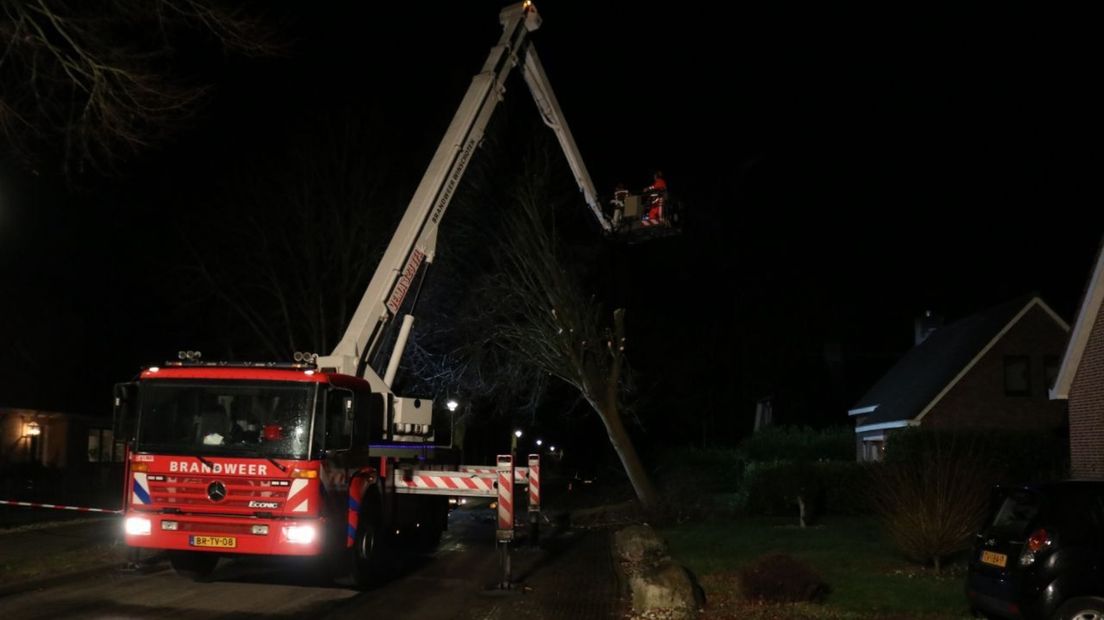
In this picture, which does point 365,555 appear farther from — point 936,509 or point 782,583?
point 936,509

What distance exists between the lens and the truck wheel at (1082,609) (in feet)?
26.5

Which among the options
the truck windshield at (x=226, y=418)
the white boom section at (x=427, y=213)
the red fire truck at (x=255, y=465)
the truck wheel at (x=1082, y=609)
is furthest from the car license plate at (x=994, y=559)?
the white boom section at (x=427, y=213)

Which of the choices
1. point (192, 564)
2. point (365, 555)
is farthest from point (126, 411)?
point (365, 555)

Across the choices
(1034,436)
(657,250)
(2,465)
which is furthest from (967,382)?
(2,465)

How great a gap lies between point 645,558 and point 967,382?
62.0 ft

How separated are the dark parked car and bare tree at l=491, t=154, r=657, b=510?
15.5 meters

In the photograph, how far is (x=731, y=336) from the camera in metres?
43.9

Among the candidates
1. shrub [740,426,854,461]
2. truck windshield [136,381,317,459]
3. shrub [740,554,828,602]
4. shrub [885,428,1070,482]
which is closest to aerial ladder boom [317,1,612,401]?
truck windshield [136,381,317,459]

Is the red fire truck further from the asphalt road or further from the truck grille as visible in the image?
the asphalt road

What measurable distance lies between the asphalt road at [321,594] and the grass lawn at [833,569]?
1487 mm

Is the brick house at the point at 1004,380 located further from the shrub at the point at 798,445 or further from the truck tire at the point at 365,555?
the truck tire at the point at 365,555

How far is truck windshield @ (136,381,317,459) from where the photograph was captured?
1173cm

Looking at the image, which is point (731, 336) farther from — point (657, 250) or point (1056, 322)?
point (1056, 322)

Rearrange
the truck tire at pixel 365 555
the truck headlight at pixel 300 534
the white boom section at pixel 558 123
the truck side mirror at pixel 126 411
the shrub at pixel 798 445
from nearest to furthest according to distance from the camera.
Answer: the truck headlight at pixel 300 534, the truck side mirror at pixel 126 411, the truck tire at pixel 365 555, the white boom section at pixel 558 123, the shrub at pixel 798 445
